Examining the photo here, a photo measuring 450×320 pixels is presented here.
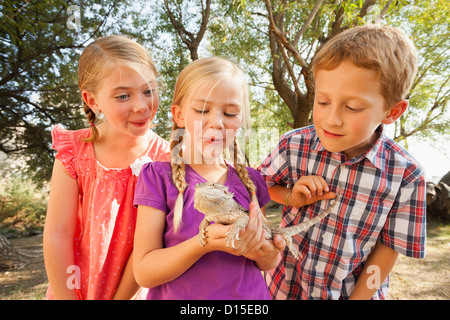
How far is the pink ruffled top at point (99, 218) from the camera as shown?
62.6 inches

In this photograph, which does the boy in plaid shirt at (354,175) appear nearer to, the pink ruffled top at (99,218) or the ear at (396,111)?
the ear at (396,111)

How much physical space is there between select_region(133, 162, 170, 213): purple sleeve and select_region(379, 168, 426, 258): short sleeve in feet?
4.65

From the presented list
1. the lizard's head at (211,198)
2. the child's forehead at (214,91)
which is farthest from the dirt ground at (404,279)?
the child's forehead at (214,91)

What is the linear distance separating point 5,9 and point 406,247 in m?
5.26

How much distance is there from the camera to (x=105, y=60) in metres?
1.62

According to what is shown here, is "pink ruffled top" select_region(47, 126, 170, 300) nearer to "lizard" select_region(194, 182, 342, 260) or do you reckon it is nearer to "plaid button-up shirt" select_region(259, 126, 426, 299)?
"lizard" select_region(194, 182, 342, 260)

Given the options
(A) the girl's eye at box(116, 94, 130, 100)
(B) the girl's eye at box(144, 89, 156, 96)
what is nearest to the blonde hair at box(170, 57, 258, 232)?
(B) the girl's eye at box(144, 89, 156, 96)

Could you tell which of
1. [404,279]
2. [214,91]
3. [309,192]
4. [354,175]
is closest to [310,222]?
[309,192]

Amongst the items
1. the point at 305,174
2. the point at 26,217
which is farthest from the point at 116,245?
the point at 26,217

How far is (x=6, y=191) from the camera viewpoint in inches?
311

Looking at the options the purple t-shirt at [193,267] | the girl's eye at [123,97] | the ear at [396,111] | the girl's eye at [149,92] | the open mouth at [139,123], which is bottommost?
the purple t-shirt at [193,267]

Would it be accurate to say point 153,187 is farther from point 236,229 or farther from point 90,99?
point 90,99

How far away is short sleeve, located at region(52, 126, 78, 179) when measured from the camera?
5.29 ft

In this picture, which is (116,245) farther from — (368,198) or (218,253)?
(368,198)
